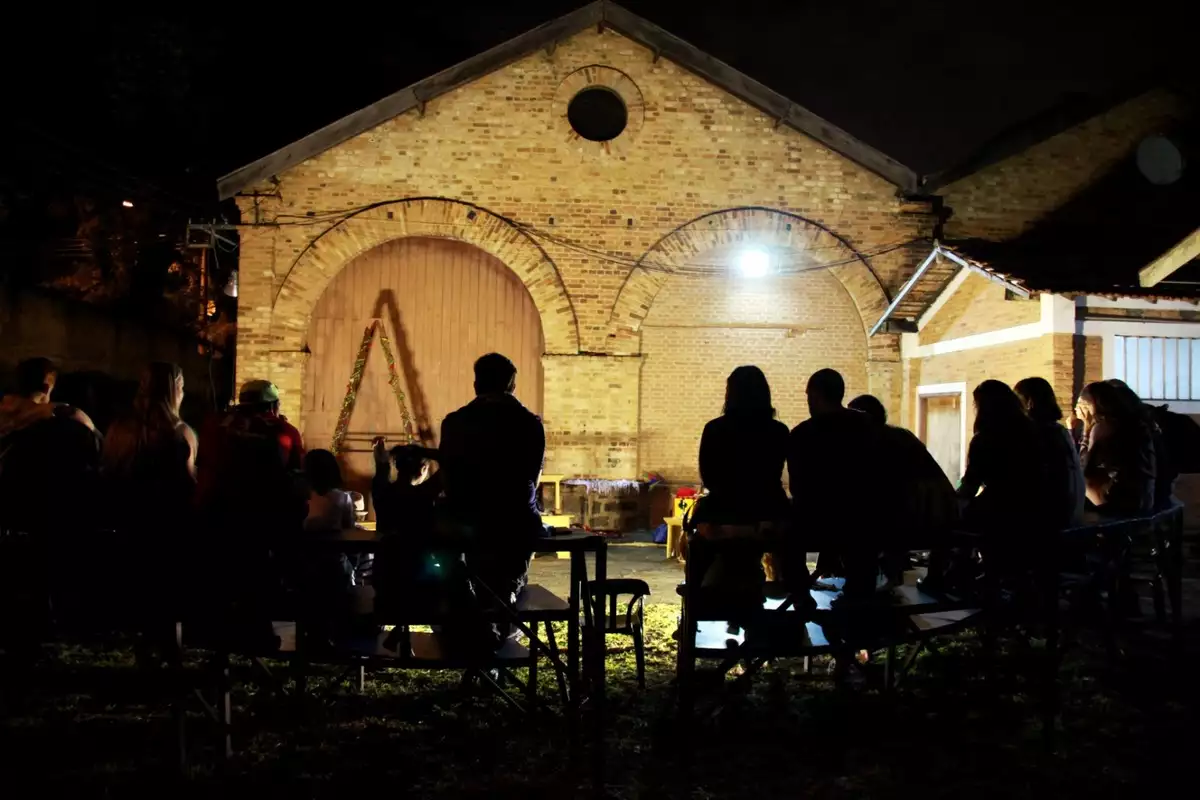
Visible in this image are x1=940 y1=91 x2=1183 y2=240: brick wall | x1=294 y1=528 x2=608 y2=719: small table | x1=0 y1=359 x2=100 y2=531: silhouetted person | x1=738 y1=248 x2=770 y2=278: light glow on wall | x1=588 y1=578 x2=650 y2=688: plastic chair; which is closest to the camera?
x1=294 y1=528 x2=608 y2=719: small table

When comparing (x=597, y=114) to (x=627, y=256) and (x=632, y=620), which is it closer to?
(x=627, y=256)

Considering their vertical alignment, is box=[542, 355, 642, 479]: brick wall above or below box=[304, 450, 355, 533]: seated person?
above

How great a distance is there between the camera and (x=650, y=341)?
1281 centimetres

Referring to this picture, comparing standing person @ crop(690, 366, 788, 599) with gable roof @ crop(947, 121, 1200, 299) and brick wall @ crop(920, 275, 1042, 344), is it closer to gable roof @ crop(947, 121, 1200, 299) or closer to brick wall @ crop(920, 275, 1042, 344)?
brick wall @ crop(920, 275, 1042, 344)

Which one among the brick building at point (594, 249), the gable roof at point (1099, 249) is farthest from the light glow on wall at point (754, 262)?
the gable roof at point (1099, 249)

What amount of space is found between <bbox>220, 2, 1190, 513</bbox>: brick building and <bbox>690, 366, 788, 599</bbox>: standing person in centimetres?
800

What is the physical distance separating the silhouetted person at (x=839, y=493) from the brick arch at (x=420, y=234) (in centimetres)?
824

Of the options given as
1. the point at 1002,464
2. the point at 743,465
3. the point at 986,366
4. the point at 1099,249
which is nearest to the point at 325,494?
the point at 743,465

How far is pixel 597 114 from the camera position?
41.9ft

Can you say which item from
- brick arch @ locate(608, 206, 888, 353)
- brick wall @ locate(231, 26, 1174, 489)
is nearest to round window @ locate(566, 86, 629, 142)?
brick wall @ locate(231, 26, 1174, 489)

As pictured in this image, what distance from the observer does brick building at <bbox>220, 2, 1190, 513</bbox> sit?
12203 millimetres

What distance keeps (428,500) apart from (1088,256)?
11314 mm

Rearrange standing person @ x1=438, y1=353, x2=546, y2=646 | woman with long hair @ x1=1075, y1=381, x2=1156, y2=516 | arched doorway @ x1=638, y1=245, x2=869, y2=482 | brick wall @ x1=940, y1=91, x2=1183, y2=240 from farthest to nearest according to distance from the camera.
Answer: brick wall @ x1=940, y1=91, x2=1183, y2=240
arched doorway @ x1=638, y1=245, x2=869, y2=482
woman with long hair @ x1=1075, y1=381, x2=1156, y2=516
standing person @ x1=438, y1=353, x2=546, y2=646

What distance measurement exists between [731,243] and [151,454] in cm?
942
